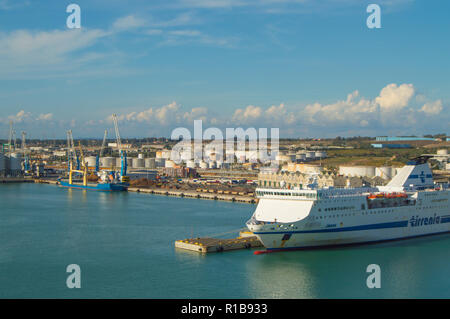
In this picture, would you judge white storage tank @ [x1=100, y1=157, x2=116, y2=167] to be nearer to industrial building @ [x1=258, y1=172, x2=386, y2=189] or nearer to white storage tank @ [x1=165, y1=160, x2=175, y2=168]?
white storage tank @ [x1=165, y1=160, x2=175, y2=168]

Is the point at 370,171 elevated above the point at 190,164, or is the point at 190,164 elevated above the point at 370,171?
the point at 190,164

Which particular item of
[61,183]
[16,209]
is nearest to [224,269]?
[16,209]

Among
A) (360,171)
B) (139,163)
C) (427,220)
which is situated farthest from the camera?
(139,163)

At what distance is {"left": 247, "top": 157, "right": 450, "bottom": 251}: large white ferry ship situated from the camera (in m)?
14.7

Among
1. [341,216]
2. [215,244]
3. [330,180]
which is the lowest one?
[215,244]

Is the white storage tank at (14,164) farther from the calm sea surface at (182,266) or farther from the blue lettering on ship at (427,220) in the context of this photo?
the blue lettering on ship at (427,220)

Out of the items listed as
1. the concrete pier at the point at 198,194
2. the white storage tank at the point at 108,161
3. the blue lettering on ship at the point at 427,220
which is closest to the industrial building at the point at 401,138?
the white storage tank at the point at 108,161

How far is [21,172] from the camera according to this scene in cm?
5188

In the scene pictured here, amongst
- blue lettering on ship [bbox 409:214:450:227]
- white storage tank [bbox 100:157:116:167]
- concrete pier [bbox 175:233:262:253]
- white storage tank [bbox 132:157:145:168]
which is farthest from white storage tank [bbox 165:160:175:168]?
concrete pier [bbox 175:233:262:253]

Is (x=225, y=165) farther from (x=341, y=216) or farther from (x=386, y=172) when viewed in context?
(x=341, y=216)

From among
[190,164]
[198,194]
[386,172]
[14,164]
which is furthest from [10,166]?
Result: [386,172]

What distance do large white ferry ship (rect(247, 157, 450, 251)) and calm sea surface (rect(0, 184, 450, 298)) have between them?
1.14ft

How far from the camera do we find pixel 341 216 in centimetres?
1538

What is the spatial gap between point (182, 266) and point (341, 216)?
15.9 ft
